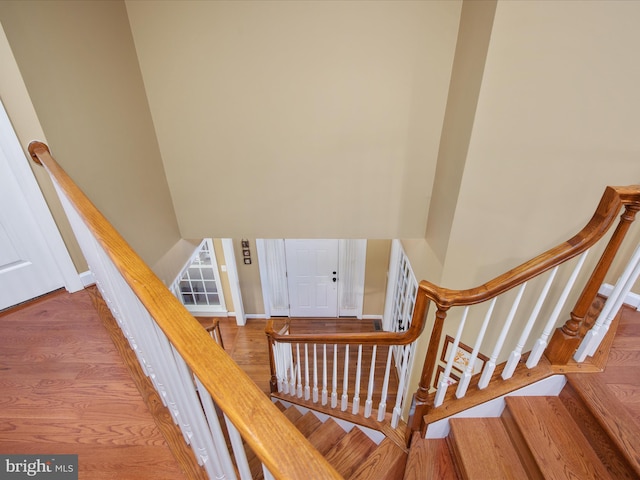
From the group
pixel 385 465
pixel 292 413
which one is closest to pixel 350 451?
→ pixel 385 465

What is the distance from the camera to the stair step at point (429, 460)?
1475mm

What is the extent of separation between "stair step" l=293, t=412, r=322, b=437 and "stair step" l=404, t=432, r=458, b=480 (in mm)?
1171

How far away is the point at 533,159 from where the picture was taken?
1792mm

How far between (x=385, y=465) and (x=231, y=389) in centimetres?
170

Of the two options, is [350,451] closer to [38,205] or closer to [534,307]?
[534,307]

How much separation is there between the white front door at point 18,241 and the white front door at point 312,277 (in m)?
3.48

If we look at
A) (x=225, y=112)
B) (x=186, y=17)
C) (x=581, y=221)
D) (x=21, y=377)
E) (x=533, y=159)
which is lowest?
(x=21, y=377)

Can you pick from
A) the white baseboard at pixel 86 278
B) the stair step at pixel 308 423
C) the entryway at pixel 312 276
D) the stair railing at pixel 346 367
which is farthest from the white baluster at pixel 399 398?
the entryway at pixel 312 276

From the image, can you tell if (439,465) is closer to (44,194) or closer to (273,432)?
(273,432)

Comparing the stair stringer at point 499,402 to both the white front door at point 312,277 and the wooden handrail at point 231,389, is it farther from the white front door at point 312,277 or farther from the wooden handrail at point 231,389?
the white front door at point 312,277

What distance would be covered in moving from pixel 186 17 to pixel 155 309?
7.87 feet

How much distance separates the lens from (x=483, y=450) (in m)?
1.40

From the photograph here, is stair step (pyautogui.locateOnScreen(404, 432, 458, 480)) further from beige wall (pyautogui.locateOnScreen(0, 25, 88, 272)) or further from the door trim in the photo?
beige wall (pyautogui.locateOnScreen(0, 25, 88, 272))

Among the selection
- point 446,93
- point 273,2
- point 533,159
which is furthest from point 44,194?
point 533,159
